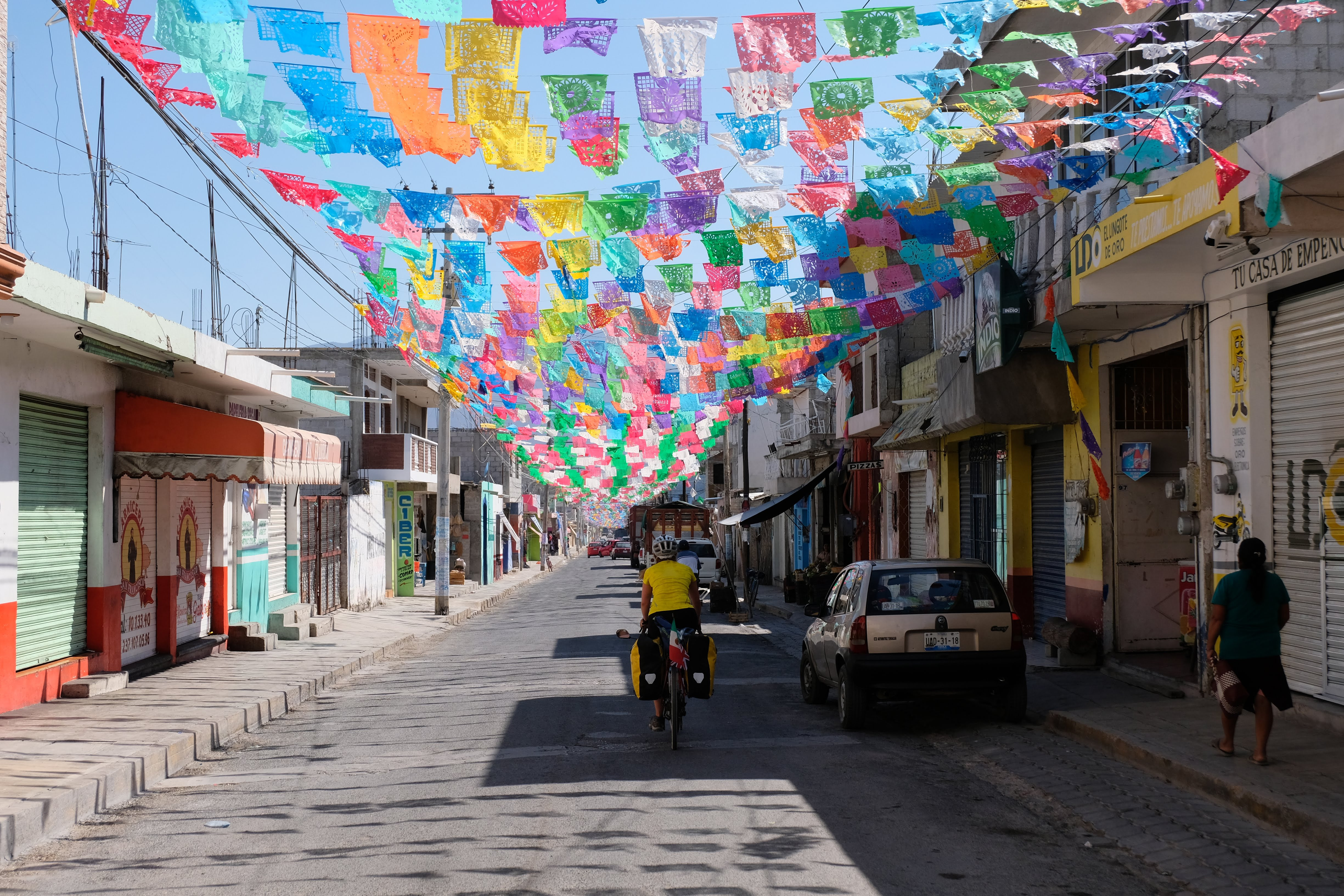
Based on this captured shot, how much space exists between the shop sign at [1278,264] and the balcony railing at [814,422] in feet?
71.3

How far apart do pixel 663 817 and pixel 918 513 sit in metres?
18.1

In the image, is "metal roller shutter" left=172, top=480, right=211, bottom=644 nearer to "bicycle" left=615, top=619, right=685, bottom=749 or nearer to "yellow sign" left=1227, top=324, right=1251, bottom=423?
"bicycle" left=615, top=619, right=685, bottom=749

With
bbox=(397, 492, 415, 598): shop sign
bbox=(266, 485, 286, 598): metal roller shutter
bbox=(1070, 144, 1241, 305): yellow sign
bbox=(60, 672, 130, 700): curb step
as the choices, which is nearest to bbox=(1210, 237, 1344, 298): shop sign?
bbox=(1070, 144, 1241, 305): yellow sign

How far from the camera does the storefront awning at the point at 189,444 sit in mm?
14000

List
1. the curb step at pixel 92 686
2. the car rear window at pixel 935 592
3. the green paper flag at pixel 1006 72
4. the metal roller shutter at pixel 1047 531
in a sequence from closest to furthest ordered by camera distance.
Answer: the green paper flag at pixel 1006 72
the car rear window at pixel 935 592
the curb step at pixel 92 686
the metal roller shutter at pixel 1047 531

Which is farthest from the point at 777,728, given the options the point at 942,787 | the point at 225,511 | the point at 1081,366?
the point at 225,511

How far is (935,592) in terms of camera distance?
10359 millimetres

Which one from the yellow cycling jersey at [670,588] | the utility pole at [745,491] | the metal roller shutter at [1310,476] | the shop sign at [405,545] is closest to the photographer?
the metal roller shutter at [1310,476]

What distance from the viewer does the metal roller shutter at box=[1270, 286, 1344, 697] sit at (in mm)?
9781

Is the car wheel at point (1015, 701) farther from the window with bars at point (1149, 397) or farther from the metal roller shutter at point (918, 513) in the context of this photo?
the metal roller shutter at point (918, 513)

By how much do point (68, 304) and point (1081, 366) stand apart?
11.6 meters

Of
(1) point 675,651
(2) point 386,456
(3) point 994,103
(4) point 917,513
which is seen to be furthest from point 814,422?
(1) point 675,651

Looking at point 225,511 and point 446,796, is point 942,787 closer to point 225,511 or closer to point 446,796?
point 446,796

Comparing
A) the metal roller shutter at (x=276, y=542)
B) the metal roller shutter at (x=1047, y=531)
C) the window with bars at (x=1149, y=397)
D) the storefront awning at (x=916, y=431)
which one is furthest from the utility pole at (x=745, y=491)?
the window with bars at (x=1149, y=397)
